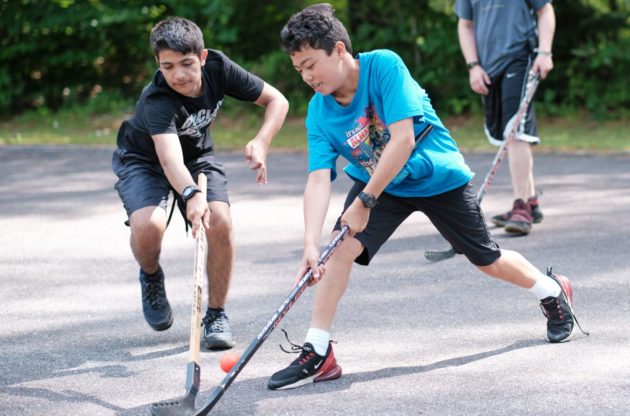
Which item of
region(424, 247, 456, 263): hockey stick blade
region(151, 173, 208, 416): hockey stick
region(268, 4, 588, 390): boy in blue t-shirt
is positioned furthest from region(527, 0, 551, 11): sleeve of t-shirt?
A: region(151, 173, 208, 416): hockey stick

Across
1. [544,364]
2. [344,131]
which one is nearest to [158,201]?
[344,131]

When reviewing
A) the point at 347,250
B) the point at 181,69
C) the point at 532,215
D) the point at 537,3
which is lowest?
the point at 532,215

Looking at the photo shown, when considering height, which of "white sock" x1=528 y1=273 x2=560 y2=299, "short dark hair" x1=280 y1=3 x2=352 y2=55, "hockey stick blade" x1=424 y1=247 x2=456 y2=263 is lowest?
"hockey stick blade" x1=424 y1=247 x2=456 y2=263

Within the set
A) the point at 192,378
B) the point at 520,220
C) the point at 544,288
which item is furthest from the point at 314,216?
the point at 520,220

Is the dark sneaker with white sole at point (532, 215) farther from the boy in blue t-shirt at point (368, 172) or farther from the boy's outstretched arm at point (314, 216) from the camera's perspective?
the boy's outstretched arm at point (314, 216)

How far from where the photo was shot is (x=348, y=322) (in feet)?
15.8

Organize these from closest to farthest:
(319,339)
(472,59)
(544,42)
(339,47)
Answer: (339,47) < (319,339) < (544,42) < (472,59)

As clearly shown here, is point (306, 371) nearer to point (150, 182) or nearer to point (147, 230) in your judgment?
point (147, 230)

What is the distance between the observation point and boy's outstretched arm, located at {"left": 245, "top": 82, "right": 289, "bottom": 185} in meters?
4.36

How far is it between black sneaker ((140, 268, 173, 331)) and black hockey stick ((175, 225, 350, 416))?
1.04 m

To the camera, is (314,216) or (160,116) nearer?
(314,216)

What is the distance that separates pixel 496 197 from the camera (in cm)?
823

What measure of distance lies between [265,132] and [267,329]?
1177 mm

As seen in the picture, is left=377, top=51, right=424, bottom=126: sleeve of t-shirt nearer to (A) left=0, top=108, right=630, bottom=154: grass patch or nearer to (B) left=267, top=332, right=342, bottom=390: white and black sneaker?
(B) left=267, top=332, right=342, bottom=390: white and black sneaker
